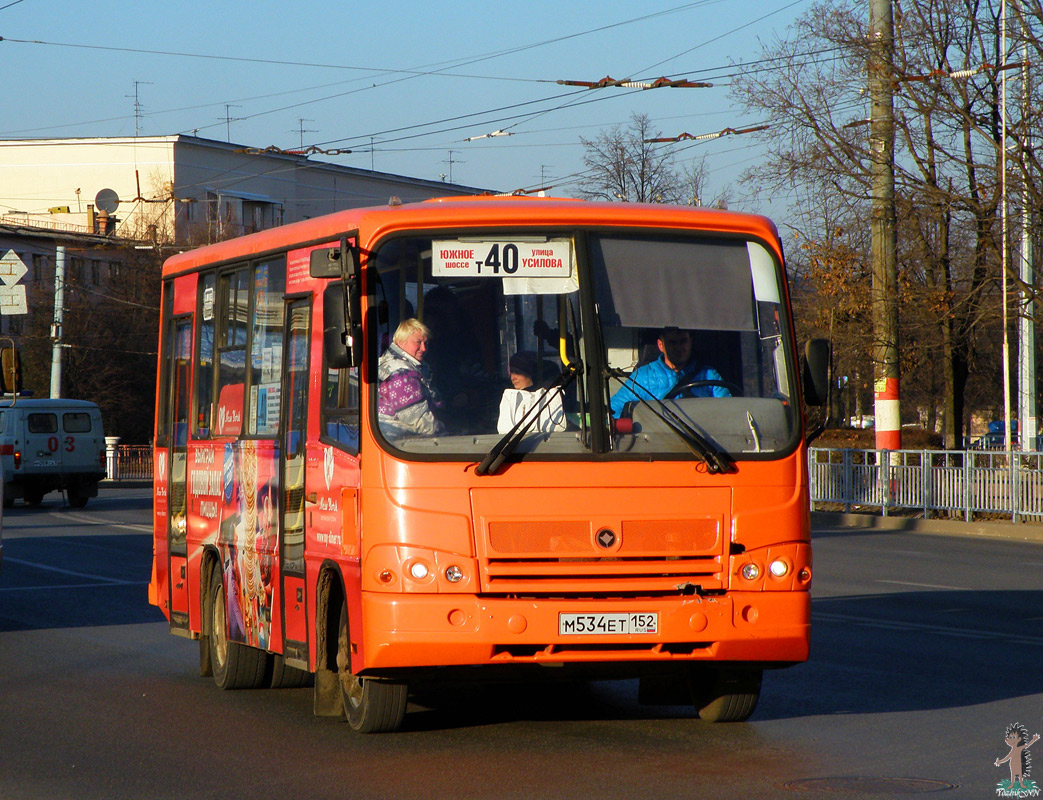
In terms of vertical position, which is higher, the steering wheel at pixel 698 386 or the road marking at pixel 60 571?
the steering wheel at pixel 698 386

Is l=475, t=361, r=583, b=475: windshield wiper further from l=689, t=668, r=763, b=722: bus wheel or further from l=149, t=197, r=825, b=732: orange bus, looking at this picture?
l=689, t=668, r=763, b=722: bus wheel

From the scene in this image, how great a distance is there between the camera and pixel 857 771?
7.23 meters

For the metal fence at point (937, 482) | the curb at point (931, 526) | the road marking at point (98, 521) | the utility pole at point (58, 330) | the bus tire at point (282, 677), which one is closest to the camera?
the bus tire at point (282, 677)

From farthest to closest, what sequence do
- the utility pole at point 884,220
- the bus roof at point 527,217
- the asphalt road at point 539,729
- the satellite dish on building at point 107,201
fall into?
the satellite dish on building at point 107,201, the utility pole at point 884,220, the bus roof at point 527,217, the asphalt road at point 539,729

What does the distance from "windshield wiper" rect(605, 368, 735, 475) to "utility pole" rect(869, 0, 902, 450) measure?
72.5 ft

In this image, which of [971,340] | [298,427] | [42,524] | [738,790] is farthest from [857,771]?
[971,340]

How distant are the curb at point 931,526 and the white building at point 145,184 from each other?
56082 mm

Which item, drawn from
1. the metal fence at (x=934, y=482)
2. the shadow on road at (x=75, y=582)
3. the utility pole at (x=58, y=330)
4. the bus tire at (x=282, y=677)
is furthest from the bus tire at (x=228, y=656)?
the utility pole at (x=58, y=330)

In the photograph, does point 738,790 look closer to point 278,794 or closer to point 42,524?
point 278,794

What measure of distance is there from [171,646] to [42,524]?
18.7 m

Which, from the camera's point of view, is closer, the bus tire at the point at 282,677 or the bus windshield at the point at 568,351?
the bus windshield at the point at 568,351

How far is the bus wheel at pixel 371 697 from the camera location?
8.20 meters

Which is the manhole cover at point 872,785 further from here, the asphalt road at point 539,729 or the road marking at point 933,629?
the road marking at point 933,629

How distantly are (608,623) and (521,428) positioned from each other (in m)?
1.01
